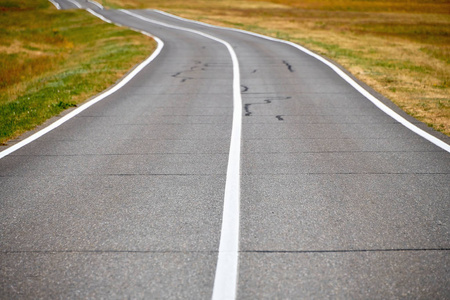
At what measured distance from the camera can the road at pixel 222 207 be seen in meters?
3.56

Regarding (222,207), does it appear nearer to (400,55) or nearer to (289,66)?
(289,66)

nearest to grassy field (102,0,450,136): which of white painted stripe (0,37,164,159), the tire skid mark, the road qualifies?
the road

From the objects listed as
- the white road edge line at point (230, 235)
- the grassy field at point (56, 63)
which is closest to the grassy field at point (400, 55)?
the white road edge line at point (230, 235)

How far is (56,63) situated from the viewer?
24.5 meters

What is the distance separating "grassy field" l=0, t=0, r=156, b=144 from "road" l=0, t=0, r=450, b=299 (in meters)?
1.63

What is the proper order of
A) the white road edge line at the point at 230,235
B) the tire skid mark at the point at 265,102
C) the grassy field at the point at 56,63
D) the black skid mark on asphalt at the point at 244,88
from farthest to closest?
1. the black skid mark on asphalt at the point at 244,88
2. the grassy field at the point at 56,63
3. the tire skid mark at the point at 265,102
4. the white road edge line at the point at 230,235

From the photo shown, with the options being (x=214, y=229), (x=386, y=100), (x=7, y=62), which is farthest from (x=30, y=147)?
(x=7, y=62)

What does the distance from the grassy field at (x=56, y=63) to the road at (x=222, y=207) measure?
5.35 feet

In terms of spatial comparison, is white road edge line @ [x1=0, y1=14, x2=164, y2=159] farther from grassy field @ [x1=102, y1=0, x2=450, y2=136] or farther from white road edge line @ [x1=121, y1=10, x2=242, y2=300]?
grassy field @ [x1=102, y1=0, x2=450, y2=136]

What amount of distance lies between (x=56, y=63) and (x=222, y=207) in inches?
877

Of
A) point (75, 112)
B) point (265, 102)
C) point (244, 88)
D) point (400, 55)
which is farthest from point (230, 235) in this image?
point (400, 55)

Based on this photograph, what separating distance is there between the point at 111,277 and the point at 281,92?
10258 millimetres

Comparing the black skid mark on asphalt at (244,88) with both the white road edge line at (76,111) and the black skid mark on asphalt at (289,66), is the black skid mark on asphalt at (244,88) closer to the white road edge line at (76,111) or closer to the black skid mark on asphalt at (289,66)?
the black skid mark on asphalt at (289,66)

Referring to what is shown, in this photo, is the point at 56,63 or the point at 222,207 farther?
the point at 56,63
